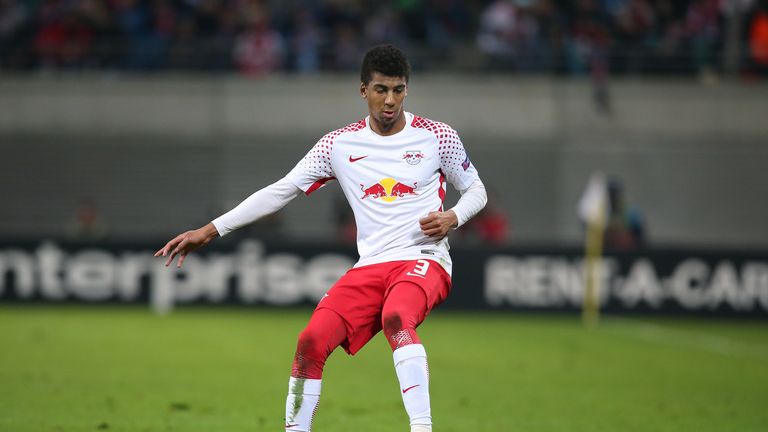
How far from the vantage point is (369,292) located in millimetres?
6898

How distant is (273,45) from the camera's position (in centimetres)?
2548

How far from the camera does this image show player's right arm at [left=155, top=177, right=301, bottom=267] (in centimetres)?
686

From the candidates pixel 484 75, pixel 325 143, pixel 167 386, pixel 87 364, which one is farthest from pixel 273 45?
pixel 325 143

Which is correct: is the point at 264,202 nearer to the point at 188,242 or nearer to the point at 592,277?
the point at 188,242

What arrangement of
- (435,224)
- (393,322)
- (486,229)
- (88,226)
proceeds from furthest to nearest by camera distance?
(88,226)
(486,229)
(435,224)
(393,322)

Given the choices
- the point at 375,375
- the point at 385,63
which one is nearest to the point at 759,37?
the point at 375,375

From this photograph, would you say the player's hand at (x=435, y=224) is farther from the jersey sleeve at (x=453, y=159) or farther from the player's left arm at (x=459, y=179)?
the jersey sleeve at (x=453, y=159)

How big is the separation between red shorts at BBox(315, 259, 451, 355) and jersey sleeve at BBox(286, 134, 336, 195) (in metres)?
0.62

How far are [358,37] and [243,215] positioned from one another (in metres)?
19.2

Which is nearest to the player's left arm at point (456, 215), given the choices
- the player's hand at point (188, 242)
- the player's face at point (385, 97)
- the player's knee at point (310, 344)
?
the player's face at point (385, 97)

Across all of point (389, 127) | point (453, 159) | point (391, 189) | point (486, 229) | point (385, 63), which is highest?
point (385, 63)

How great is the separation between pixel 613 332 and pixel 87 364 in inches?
362

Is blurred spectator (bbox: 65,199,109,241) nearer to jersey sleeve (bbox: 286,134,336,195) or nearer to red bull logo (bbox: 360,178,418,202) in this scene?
jersey sleeve (bbox: 286,134,336,195)

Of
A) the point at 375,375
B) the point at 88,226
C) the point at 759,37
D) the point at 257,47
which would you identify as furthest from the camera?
the point at 257,47
